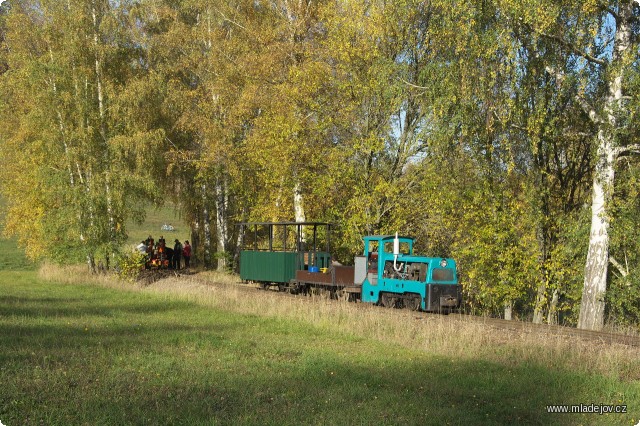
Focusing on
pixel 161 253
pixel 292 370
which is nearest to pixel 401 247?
pixel 292 370

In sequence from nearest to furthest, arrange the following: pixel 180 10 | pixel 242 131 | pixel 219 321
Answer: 1. pixel 219 321
2. pixel 242 131
3. pixel 180 10

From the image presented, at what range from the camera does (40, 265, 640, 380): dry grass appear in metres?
11.5

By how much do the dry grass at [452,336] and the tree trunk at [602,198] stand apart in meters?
2.63

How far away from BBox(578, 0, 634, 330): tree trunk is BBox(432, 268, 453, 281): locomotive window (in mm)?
3707

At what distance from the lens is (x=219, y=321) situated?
16156mm

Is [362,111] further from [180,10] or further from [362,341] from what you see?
[180,10]

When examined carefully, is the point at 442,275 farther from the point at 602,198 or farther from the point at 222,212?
the point at 222,212

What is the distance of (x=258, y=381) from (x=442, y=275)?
10877 millimetres

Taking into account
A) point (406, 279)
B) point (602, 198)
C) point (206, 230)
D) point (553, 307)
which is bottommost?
point (553, 307)

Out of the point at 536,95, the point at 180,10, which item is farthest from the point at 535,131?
the point at 180,10

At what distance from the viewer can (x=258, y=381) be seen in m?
9.94

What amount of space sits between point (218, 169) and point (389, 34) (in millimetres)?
11258

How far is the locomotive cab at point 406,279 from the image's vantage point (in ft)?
64.1

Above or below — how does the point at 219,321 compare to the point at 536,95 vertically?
below
